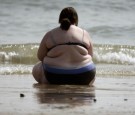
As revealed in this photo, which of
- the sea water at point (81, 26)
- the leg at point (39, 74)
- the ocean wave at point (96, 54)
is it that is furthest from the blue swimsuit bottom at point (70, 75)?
the ocean wave at point (96, 54)

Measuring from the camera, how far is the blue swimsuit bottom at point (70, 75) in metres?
8.03

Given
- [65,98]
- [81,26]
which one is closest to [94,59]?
[81,26]

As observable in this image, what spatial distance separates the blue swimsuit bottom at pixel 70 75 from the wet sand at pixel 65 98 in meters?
0.16

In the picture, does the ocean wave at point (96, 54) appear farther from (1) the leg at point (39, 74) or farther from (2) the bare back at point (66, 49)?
(2) the bare back at point (66, 49)

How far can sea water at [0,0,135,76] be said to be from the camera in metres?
12.8

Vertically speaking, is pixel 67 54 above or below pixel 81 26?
above

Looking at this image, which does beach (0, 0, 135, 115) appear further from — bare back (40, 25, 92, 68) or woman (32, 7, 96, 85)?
bare back (40, 25, 92, 68)

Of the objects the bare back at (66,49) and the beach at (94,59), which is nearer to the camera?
the beach at (94,59)

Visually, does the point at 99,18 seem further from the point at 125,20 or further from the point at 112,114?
the point at 112,114

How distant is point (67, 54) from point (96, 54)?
6.01 meters

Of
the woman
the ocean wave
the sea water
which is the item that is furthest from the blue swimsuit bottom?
the ocean wave

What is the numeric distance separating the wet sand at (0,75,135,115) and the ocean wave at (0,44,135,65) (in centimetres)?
430

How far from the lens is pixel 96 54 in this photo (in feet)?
45.7

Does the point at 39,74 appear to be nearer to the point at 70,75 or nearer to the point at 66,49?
the point at 70,75
